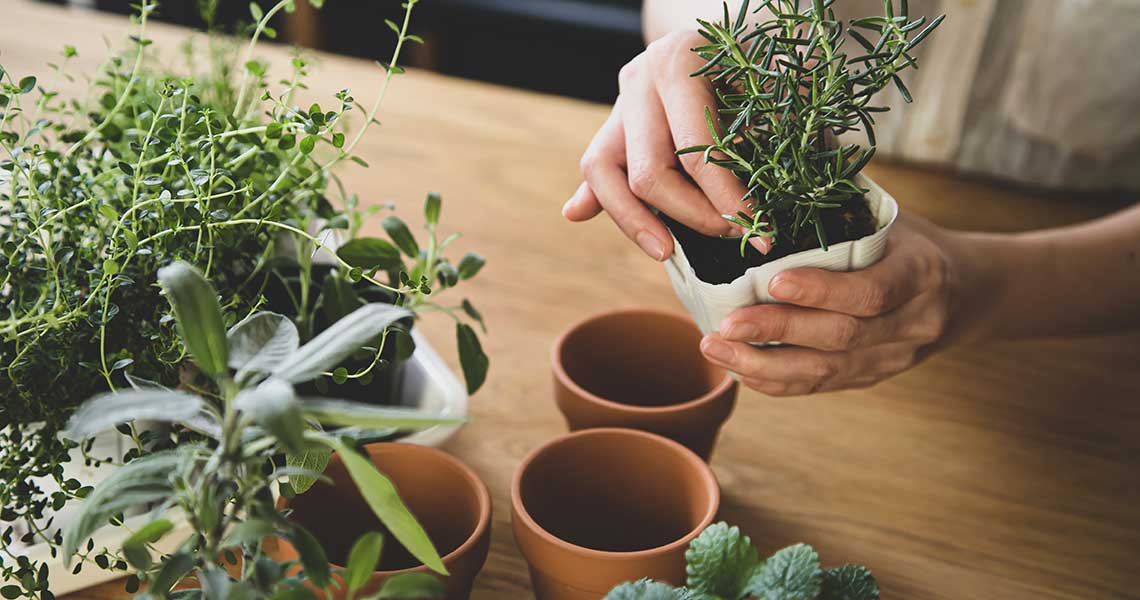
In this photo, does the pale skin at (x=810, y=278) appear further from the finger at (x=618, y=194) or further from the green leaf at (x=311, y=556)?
the green leaf at (x=311, y=556)

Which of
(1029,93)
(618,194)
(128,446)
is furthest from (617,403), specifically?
(1029,93)

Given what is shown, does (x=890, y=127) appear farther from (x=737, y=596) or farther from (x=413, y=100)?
(x=737, y=596)

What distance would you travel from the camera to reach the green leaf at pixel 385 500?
42 centimetres

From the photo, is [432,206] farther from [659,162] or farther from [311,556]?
[311,556]

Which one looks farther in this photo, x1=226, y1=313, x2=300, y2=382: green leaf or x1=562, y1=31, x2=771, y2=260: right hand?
x1=562, y1=31, x2=771, y2=260: right hand

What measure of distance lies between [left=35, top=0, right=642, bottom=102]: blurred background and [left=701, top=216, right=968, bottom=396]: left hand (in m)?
1.57

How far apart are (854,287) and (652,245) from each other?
0.15 metres

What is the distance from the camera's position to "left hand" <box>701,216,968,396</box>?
2.29 feet

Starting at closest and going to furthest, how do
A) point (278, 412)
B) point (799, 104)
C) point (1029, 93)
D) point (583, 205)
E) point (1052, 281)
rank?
point (278, 412), point (799, 104), point (583, 205), point (1052, 281), point (1029, 93)

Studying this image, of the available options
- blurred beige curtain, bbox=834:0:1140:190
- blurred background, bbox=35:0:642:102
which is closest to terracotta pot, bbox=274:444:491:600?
blurred beige curtain, bbox=834:0:1140:190

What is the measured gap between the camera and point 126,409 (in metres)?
0.41

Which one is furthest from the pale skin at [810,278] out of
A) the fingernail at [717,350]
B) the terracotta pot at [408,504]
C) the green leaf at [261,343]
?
the green leaf at [261,343]

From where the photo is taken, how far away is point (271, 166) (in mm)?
750

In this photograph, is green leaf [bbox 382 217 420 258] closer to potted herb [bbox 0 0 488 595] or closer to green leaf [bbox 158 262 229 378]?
potted herb [bbox 0 0 488 595]
